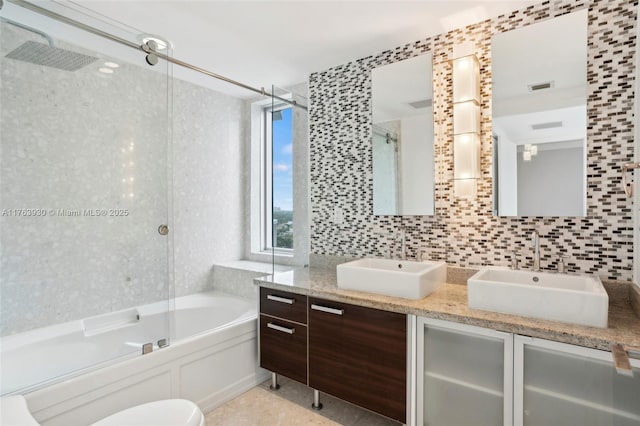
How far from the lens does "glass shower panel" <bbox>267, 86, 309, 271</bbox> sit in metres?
2.97

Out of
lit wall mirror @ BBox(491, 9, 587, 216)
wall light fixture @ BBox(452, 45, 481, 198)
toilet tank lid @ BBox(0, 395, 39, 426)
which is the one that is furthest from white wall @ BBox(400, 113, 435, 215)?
toilet tank lid @ BBox(0, 395, 39, 426)

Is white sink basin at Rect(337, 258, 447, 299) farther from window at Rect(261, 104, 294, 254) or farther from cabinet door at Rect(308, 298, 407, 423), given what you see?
window at Rect(261, 104, 294, 254)

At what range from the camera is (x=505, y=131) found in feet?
6.77

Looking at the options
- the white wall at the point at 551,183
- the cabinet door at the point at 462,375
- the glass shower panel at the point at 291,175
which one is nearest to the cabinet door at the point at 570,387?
the cabinet door at the point at 462,375

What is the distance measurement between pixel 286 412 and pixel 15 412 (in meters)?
1.40

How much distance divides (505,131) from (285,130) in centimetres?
177

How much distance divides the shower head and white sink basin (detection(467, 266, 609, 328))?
8.44 feet

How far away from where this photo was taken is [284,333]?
2.29 m

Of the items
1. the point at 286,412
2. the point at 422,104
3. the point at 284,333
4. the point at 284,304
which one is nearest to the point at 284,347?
the point at 284,333

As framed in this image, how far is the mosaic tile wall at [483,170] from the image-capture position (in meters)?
1.76

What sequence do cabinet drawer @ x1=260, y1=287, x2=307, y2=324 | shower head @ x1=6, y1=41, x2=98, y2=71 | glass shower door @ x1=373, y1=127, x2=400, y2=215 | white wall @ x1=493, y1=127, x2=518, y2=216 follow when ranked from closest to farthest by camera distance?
1. shower head @ x1=6, y1=41, x2=98, y2=71
2. white wall @ x1=493, y1=127, x2=518, y2=216
3. cabinet drawer @ x1=260, y1=287, x2=307, y2=324
4. glass shower door @ x1=373, y1=127, x2=400, y2=215

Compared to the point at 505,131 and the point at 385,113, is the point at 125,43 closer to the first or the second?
the point at 385,113

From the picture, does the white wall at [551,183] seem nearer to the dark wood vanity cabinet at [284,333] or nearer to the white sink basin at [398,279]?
the white sink basin at [398,279]

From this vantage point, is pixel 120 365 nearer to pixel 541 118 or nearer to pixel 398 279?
pixel 398 279
